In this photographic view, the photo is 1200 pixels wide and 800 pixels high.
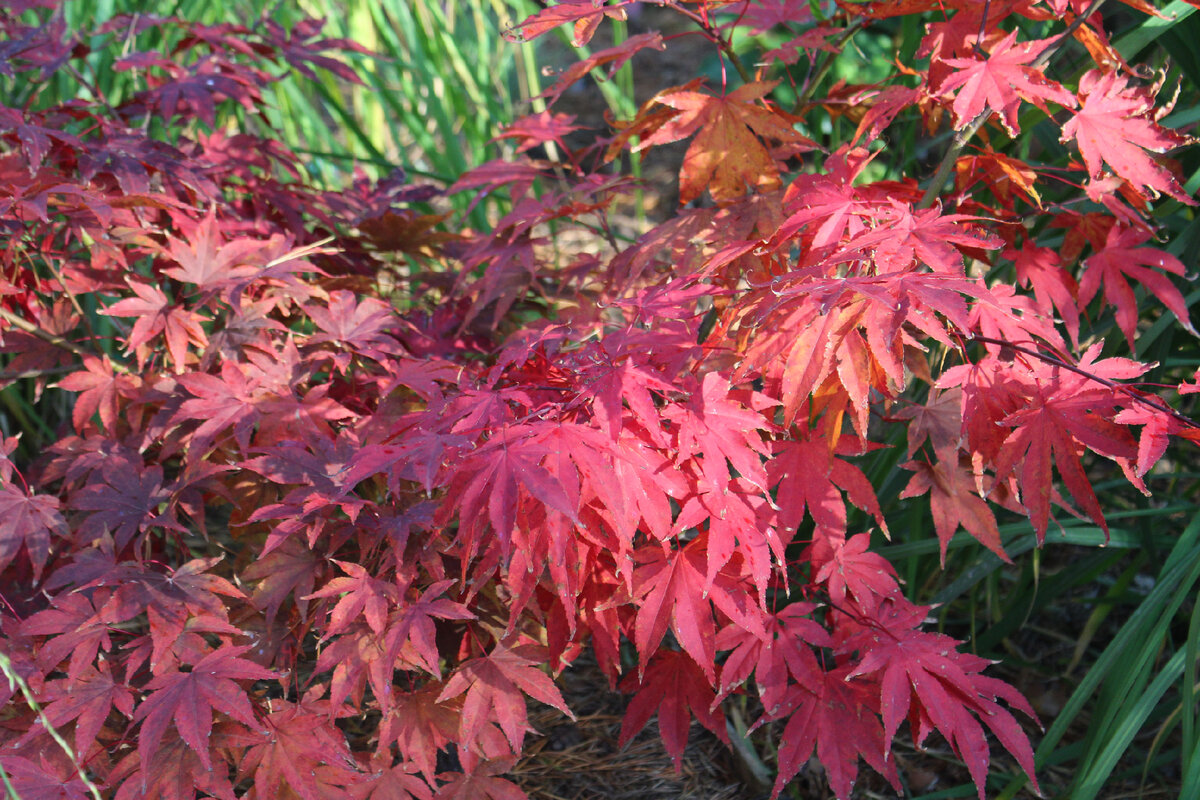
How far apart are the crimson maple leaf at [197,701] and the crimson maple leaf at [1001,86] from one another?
937 millimetres

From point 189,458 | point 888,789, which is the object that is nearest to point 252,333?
point 189,458

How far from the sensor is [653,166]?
3645 millimetres

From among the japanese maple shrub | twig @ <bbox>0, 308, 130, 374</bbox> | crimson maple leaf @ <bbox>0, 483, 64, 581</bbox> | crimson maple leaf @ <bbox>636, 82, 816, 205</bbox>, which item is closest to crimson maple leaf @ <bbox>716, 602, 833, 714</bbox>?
the japanese maple shrub

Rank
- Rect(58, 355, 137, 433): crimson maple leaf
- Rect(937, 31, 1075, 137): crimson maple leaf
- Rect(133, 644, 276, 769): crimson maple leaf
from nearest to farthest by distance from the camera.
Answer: Rect(133, 644, 276, 769): crimson maple leaf, Rect(937, 31, 1075, 137): crimson maple leaf, Rect(58, 355, 137, 433): crimson maple leaf

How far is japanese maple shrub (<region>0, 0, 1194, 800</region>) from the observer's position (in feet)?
2.81

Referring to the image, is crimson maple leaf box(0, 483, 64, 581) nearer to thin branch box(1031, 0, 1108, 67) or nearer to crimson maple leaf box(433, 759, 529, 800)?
crimson maple leaf box(433, 759, 529, 800)

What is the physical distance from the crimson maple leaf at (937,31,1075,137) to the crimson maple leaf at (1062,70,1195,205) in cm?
5

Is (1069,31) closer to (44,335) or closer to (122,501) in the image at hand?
(122,501)

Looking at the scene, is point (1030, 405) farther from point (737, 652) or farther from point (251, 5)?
point (251, 5)

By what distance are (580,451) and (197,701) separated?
0.45m

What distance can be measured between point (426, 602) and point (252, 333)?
18.7 inches

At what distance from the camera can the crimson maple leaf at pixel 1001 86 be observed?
94cm

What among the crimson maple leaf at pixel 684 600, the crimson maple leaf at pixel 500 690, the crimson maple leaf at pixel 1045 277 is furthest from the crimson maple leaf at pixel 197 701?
the crimson maple leaf at pixel 1045 277

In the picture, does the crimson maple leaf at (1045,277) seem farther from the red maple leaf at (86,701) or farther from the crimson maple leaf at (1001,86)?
the red maple leaf at (86,701)
